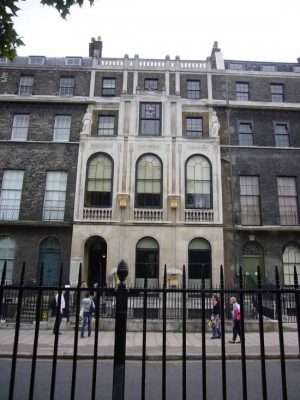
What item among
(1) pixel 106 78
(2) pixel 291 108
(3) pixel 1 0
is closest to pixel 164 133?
(1) pixel 106 78

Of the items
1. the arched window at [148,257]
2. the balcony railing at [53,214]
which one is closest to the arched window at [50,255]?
the balcony railing at [53,214]

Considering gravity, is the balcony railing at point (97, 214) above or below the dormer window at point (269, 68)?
below

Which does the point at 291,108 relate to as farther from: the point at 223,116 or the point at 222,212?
the point at 222,212

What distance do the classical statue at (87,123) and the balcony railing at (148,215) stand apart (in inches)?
268

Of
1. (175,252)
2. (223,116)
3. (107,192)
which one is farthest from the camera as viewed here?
(223,116)

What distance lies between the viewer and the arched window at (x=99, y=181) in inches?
874

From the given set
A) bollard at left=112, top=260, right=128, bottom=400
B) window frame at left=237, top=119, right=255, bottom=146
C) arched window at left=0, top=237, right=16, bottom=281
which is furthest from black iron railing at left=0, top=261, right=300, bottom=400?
window frame at left=237, top=119, right=255, bottom=146

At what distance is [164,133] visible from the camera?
2327 centimetres

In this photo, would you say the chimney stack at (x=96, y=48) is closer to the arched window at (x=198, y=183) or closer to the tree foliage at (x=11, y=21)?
the arched window at (x=198, y=183)

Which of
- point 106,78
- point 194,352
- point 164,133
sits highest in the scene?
point 106,78

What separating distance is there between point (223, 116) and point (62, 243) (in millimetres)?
15031

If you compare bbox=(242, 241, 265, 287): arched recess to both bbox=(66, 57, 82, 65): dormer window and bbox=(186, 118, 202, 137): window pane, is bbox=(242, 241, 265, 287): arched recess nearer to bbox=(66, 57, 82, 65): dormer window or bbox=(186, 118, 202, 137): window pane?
bbox=(186, 118, 202, 137): window pane

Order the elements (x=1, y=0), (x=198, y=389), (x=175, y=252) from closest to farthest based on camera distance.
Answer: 1. (x=1, y=0)
2. (x=198, y=389)
3. (x=175, y=252)

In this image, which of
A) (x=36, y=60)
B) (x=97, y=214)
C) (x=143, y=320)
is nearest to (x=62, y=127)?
(x=36, y=60)
